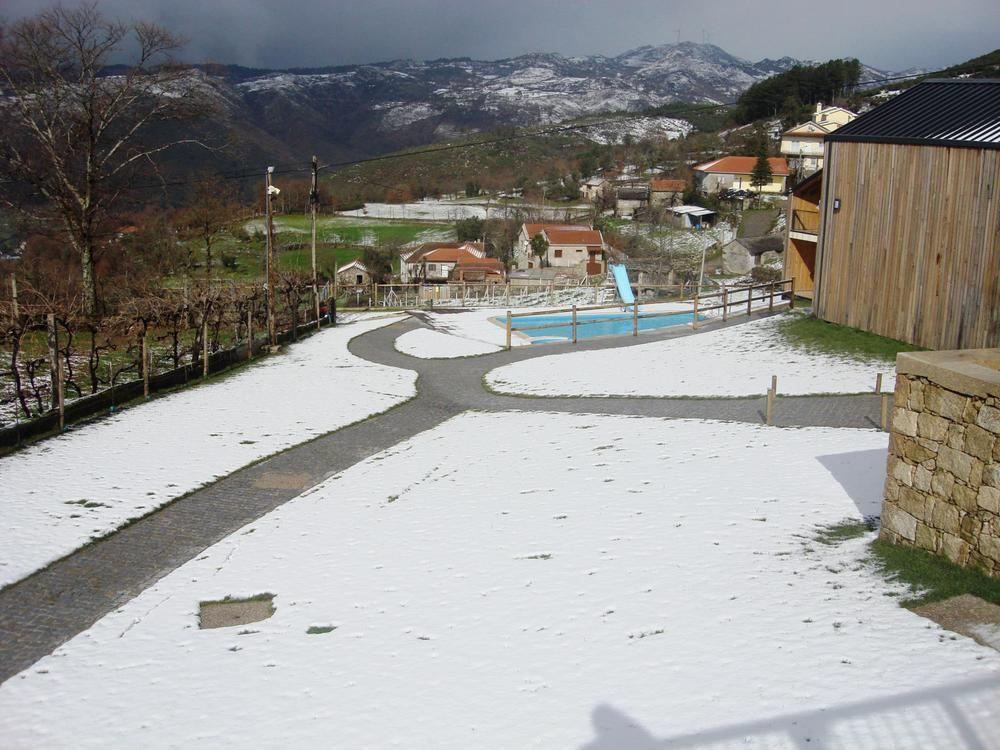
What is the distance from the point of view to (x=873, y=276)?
64.2 ft

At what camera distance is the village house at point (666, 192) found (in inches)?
3201

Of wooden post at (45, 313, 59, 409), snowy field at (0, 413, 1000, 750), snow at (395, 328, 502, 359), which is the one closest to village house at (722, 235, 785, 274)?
snow at (395, 328, 502, 359)

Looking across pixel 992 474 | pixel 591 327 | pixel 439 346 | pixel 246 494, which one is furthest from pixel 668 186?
pixel 992 474

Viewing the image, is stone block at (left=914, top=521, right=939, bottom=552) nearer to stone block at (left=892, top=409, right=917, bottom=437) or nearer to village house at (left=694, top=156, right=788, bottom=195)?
stone block at (left=892, top=409, right=917, bottom=437)

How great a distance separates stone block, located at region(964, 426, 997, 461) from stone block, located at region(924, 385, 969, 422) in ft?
0.59

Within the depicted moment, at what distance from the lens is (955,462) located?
685 cm

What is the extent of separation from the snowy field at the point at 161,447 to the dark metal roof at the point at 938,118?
12495 millimetres

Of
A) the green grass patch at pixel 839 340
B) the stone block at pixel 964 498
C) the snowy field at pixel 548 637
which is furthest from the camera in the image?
the green grass patch at pixel 839 340

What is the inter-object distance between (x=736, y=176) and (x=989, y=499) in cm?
7613

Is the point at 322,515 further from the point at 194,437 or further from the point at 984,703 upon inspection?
the point at 984,703

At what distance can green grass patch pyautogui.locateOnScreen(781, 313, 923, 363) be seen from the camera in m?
18.3

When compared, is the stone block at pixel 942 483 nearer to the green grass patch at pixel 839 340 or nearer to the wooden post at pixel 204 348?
the green grass patch at pixel 839 340

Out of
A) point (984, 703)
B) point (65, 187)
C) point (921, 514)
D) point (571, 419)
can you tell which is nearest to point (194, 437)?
point (571, 419)

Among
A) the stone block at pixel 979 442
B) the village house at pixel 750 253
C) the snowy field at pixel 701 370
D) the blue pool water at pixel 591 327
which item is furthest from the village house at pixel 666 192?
the stone block at pixel 979 442
